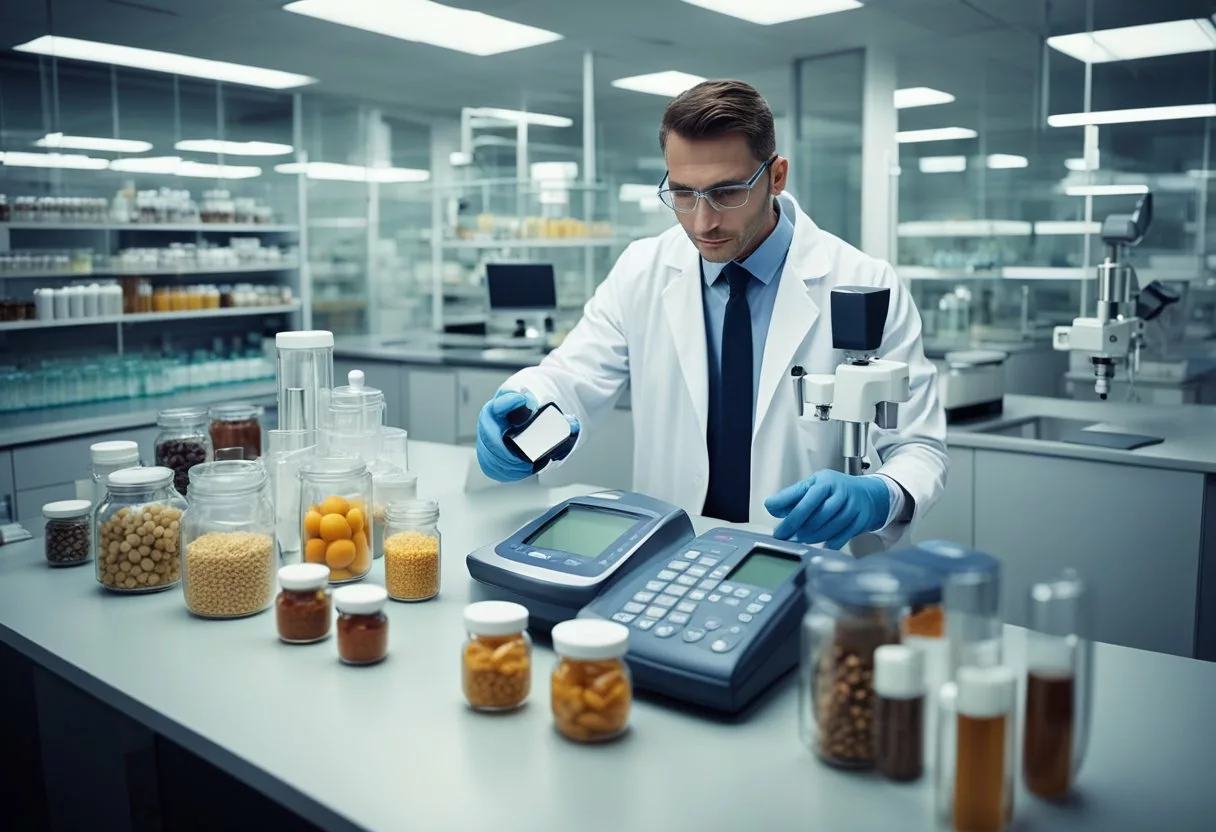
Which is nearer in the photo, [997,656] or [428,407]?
[997,656]

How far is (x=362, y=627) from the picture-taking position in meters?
1.11

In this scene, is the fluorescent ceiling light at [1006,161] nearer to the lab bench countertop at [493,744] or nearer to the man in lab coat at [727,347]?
the man in lab coat at [727,347]

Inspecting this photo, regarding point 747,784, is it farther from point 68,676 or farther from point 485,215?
point 485,215

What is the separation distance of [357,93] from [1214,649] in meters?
6.44

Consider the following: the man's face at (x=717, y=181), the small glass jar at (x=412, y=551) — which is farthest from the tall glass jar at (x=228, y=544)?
the man's face at (x=717, y=181)

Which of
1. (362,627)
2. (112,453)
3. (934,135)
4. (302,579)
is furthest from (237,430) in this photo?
(934,135)

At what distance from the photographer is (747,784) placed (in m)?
0.87

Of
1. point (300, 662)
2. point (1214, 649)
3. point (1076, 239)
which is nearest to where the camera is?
point (300, 662)

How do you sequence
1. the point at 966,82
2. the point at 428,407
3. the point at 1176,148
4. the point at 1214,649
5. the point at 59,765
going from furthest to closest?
the point at 428,407 < the point at 966,82 < the point at 1176,148 < the point at 1214,649 < the point at 59,765

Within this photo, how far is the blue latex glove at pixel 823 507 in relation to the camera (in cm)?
131

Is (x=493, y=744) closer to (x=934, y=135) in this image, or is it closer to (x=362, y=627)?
(x=362, y=627)

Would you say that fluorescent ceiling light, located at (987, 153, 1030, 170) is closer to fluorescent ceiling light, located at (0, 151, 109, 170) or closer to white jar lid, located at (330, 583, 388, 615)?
white jar lid, located at (330, 583, 388, 615)

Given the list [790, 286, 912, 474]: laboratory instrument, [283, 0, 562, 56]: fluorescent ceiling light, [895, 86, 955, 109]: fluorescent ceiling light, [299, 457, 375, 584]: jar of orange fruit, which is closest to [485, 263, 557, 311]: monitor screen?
[283, 0, 562, 56]: fluorescent ceiling light

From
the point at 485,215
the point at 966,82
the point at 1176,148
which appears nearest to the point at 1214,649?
the point at 1176,148
